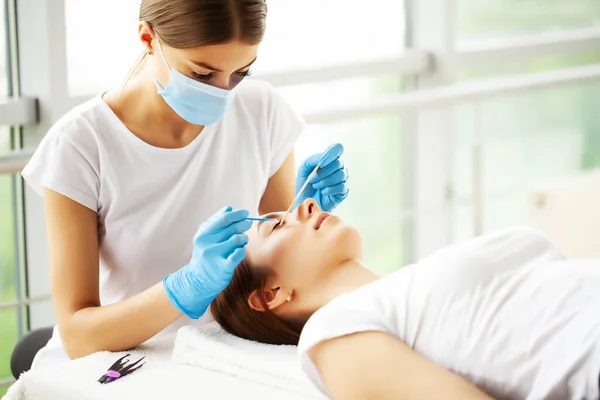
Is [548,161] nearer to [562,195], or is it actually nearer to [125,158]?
[562,195]

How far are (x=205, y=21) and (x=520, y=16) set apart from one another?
2.40 m

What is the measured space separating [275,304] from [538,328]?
0.51 metres

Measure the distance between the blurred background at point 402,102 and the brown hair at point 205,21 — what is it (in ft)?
2.79

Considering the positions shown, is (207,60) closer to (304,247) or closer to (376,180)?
(304,247)

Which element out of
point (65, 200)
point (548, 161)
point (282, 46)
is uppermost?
point (282, 46)

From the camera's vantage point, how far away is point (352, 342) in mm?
1389

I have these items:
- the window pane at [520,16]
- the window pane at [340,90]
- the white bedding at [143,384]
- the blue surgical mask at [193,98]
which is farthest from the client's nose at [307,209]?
the window pane at [520,16]

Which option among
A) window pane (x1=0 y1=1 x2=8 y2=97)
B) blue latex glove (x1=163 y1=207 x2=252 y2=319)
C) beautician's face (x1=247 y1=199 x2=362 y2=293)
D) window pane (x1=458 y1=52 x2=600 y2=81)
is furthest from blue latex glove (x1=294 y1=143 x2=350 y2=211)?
window pane (x1=458 y1=52 x2=600 y2=81)

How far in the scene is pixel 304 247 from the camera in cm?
172

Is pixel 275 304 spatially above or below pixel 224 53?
below

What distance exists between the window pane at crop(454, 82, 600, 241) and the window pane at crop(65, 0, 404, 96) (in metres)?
0.49

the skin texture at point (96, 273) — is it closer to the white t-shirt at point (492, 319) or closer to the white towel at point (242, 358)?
the white towel at point (242, 358)

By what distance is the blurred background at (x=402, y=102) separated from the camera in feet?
8.34

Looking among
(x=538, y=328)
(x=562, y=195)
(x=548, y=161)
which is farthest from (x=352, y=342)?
(x=548, y=161)
